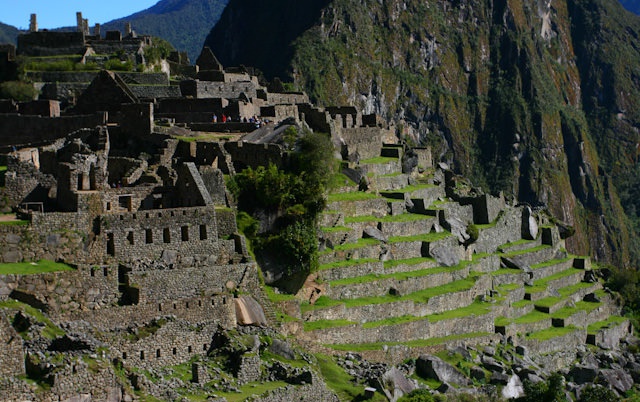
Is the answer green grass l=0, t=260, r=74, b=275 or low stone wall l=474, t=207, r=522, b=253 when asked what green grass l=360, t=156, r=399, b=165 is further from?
green grass l=0, t=260, r=74, b=275

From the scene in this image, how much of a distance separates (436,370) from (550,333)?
15.6 metres

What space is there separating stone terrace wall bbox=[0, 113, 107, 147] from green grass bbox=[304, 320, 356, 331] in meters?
12.1

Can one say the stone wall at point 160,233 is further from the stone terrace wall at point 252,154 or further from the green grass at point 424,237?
the green grass at point 424,237

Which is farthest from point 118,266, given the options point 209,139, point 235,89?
point 235,89

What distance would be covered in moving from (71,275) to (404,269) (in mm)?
21213

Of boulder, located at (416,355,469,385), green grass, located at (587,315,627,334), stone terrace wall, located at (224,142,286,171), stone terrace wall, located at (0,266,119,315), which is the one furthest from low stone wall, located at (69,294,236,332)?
green grass, located at (587,315,627,334)

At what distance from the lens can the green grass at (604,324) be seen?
61688 mm

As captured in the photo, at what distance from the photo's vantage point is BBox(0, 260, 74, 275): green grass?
28.8 meters

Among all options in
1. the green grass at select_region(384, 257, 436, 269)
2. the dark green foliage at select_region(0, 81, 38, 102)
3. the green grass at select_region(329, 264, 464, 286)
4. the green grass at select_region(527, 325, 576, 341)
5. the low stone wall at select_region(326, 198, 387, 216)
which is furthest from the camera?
the green grass at select_region(527, 325, 576, 341)

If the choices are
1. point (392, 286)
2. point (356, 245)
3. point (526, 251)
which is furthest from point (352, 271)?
point (526, 251)

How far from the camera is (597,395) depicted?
4753 cm

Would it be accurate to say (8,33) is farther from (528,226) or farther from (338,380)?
(338,380)

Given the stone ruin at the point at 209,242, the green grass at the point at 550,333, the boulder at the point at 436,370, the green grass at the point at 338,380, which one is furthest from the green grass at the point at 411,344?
the green grass at the point at 550,333

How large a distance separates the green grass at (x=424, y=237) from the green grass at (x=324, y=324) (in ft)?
Answer: 28.8
